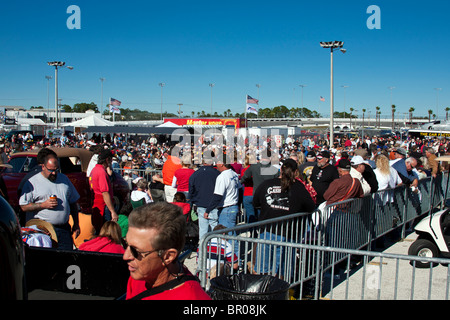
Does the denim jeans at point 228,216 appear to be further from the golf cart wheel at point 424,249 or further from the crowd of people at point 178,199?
the golf cart wheel at point 424,249

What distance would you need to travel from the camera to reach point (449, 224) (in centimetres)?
705

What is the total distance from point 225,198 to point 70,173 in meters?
3.79

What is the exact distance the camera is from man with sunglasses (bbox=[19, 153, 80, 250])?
17.5 feet

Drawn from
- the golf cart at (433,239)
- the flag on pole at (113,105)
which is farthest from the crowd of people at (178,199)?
the flag on pole at (113,105)

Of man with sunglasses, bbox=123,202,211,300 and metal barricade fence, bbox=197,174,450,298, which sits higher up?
man with sunglasses, bbox=123,202,211,300

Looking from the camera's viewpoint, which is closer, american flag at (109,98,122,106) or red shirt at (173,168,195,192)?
red shirt at (173,168,195,192)

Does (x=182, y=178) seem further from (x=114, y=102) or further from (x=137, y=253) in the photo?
(x=114, y=102)

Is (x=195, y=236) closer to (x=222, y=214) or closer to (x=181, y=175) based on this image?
(x=222, y=214)

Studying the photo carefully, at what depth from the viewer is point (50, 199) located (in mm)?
5305

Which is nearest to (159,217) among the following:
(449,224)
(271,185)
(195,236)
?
(271,185)

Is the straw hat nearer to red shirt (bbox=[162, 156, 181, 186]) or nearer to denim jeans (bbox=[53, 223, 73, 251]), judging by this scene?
denim jeans (bbox=[53, 223, 73, 251])

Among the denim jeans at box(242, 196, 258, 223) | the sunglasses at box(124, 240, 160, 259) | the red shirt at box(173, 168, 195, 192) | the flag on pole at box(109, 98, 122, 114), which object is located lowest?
the denim jeans at box(242, 196, 258, 223)

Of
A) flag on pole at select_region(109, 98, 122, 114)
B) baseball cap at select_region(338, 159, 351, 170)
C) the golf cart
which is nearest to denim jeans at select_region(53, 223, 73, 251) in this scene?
baseball cap at select_region(338, 159, 351, 170)

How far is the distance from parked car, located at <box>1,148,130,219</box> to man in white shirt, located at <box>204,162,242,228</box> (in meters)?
1.90
